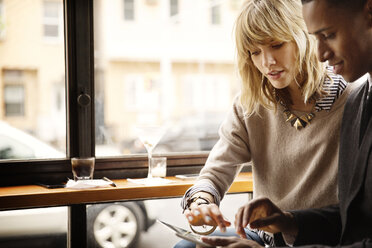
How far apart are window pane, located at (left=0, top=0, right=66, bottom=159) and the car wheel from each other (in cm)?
37

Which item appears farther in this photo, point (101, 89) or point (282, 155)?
point (101, 89)

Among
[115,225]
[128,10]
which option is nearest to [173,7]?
[128,10]

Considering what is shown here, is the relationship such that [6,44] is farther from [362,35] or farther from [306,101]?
[362,35]

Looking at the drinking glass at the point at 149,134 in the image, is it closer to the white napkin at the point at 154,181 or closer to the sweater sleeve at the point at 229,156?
the white napkin at the point at 154,181

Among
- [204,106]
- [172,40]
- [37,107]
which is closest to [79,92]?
[37,107]

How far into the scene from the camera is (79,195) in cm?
212

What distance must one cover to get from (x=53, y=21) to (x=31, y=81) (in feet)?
1.15

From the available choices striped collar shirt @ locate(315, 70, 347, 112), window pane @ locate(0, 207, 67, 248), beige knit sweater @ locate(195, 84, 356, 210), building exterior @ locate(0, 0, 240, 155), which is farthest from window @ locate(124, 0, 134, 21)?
striped collar shirt @ locate(315, 70, 347, 112)

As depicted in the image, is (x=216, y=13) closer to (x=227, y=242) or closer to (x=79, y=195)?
(x=79, y=195)

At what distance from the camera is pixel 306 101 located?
179 centimetres

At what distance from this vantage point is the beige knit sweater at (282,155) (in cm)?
175

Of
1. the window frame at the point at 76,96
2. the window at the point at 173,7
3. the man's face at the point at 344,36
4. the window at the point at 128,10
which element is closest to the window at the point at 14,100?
the window frame at the point at 76,96

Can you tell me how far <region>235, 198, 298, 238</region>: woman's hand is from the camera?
147 centimetres

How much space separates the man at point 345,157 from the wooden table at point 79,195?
748 millimetres
